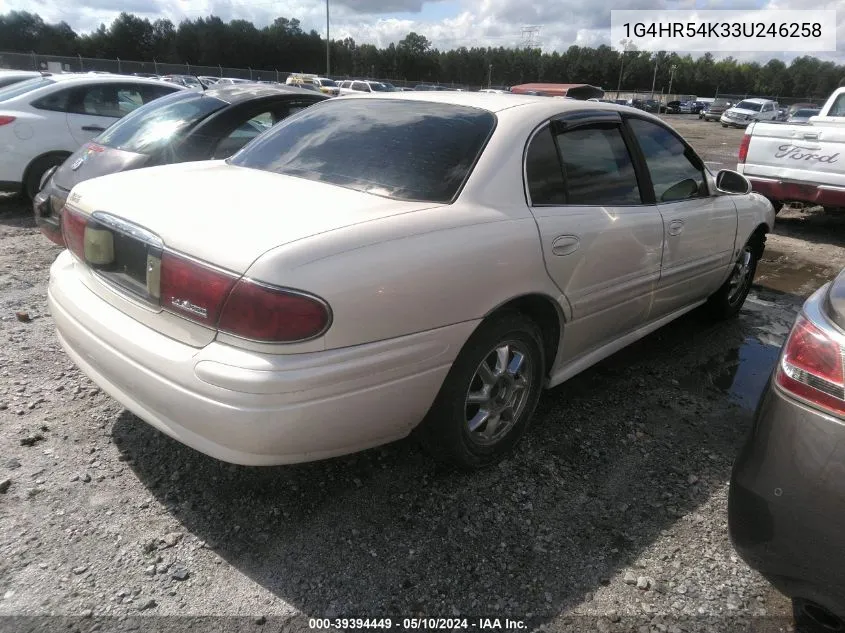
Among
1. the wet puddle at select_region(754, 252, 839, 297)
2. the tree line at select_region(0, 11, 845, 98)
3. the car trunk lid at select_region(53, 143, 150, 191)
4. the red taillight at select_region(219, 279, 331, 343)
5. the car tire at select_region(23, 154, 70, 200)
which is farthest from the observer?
the tree line at select_region(0, 11, 845, 98)

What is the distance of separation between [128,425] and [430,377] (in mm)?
1626

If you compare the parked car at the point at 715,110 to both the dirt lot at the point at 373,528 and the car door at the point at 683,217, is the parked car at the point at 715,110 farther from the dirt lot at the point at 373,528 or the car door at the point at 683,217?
the dirt lot at the point at 373,528

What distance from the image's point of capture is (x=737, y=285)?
15.6ft

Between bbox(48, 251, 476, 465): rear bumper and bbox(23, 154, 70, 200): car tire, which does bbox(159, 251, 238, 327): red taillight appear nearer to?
bbox(48, 251, 476, 465): rear bumper

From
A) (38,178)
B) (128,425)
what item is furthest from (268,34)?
(128,425)

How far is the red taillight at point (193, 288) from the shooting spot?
1.95 meters

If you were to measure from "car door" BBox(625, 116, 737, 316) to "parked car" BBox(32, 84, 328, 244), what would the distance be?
316 cm

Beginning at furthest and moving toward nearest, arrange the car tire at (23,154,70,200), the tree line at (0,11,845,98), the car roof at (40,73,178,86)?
1. the tree line at (0,11,845,98)
2. the car roof at (40,73,178,86)
3. the car tire at (23,154,70,200)

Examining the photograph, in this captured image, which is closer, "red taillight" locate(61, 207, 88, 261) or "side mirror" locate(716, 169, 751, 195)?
"red taillight" locate(61, 207, 88, 261)

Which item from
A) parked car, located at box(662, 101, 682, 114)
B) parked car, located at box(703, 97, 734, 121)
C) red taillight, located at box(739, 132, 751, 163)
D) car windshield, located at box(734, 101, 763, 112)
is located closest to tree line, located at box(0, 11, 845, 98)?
parked car, located at box(662, 101, 682, 114)

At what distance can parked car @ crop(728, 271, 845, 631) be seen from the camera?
162 cm

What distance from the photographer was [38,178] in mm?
7156

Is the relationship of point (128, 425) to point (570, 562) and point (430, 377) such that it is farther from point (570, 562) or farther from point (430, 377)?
point (570, 562)

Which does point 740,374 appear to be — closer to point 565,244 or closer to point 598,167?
point 598,167
